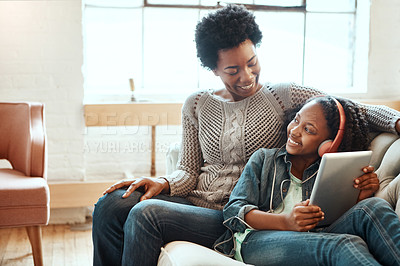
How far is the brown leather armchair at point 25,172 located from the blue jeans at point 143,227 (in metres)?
0.79

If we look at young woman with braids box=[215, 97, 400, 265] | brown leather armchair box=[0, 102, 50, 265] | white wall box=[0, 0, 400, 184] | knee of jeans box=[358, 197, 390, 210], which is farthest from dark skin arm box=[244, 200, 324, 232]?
white wall box=[0, 0, 400, 184]

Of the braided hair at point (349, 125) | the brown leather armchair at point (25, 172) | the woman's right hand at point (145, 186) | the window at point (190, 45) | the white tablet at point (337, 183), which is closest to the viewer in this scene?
the white tablet at point (337, 183)

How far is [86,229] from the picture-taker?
3268 millimetres

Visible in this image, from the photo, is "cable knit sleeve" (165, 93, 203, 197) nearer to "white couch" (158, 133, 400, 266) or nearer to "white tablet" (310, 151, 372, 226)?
"white couch" (158, 133, 400, 266)

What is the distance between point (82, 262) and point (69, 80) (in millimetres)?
1204

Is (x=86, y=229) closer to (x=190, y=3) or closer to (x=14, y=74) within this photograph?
(x=14, y=74)

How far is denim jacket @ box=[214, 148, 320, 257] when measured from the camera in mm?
1607

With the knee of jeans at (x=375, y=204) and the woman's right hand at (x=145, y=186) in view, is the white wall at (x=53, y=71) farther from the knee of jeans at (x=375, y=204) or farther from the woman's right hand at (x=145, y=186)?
the knee of jeans at (x=375, y=204)

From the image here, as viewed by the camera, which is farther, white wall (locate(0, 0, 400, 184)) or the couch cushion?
white wall (locate(0, 0, 400, 184))

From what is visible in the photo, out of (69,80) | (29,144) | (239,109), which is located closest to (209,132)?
(239,109)

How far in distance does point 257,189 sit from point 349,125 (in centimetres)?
37

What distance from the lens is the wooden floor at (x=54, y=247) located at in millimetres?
2711

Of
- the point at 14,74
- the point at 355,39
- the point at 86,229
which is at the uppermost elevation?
the point at 355,39

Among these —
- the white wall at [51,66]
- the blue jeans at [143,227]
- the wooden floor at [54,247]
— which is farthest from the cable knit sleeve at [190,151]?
the white wall at [51,66]
